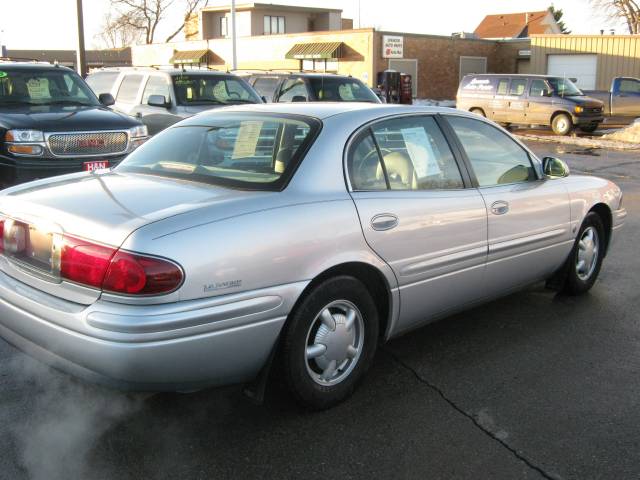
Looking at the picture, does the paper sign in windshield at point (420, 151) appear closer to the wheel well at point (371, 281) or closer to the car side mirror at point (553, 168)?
the wheel well at point (371, 281)

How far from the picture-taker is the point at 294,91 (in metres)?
13.8

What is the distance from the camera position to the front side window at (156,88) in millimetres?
10852

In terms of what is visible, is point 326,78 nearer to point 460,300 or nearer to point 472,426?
point 460,300

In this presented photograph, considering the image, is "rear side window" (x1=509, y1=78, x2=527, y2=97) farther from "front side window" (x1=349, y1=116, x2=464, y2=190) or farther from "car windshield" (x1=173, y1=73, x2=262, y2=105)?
"front side window" (x1=349, y1=116, x2=464, y2=190)

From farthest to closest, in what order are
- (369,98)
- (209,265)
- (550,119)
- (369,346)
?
1. (550,119)
2. (369,98)
3. (369,346)
4. (209,265)

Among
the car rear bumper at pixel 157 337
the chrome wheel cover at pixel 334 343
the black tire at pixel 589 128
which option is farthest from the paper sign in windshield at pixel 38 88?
the black tire at pixel 589 128

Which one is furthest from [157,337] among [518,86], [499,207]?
[518,86]

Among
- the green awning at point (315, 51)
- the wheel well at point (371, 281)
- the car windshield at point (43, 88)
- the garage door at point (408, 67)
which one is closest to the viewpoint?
the wheel well at point (371, 281)

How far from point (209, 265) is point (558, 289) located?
3.39 meters

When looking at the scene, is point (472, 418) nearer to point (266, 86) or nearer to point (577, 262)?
point (577, 262)

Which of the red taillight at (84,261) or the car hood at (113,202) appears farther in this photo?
the car hood at (113,202)

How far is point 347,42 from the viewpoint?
3694cm

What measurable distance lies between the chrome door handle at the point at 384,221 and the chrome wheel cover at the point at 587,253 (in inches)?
88.1

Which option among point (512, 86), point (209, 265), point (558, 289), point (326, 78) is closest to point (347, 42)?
point (512, 86)
